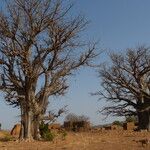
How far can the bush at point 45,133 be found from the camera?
2100 centimetres

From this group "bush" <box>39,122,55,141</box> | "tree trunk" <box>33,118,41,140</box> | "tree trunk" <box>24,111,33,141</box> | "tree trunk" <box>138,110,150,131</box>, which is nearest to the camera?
"bush" <box>39,122,55,141</box>

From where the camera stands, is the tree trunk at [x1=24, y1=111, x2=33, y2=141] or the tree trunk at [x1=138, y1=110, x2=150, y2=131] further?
the tree trunk at [x1=138, y1=110, x2=150, y2=131]

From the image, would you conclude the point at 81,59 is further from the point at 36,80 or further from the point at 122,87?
the point at 122,87

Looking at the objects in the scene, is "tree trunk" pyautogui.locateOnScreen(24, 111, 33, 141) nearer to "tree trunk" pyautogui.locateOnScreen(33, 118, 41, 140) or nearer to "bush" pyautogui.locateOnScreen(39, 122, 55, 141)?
"tree trunk" pyautogui.locateOnScreen(33, 118, 41, 140)

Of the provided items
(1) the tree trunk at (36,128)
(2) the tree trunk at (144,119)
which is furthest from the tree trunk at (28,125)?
(2) the tree trunk at (144,119)

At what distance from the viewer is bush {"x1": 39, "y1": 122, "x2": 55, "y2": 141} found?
20997mm

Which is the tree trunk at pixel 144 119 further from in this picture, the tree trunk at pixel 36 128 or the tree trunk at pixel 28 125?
the tree trunk at pixel 28 125

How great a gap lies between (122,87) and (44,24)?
17.4 meters

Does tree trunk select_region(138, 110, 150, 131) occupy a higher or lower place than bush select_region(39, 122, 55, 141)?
higher

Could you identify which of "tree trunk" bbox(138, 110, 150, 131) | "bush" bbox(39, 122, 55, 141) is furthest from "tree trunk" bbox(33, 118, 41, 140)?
"tree trunk" bbox(138, 110, 150, 131)

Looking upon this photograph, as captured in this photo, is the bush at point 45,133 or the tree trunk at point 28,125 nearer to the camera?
the bush at point 45,133

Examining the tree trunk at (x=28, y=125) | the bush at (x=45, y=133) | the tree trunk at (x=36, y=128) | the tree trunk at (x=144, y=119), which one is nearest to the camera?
the bush at (x=45, y=133)

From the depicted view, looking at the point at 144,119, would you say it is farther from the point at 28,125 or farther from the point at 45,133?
the point at 28,125

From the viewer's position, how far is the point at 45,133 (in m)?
21.9
